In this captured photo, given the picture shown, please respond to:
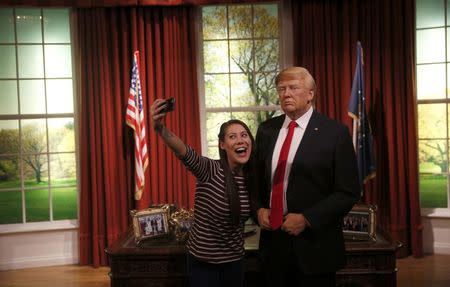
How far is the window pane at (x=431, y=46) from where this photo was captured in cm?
684

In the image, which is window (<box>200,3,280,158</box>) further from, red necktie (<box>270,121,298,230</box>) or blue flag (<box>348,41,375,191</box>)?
red necktie (<box>270,121,298,230</box>)

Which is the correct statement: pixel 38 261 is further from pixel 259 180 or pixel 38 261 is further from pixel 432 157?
pixel 432 157

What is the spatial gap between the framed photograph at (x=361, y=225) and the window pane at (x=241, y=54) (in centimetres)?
218

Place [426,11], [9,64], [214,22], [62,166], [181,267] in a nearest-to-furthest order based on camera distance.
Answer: [181,267]
[214,22]
[9,64]
[426,11]
[62,166]

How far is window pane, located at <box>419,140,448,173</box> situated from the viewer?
15.4 meters

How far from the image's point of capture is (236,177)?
2365 millimetres

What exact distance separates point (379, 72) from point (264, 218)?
3.08 m

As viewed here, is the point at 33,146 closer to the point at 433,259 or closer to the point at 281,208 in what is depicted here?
the point at 433,259

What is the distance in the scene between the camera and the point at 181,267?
325 cm

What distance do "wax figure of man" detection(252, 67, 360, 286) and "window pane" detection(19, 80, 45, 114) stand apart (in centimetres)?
1253

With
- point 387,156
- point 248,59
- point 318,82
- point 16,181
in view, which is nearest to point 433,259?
point 387,156

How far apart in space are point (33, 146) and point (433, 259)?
39.4 ft

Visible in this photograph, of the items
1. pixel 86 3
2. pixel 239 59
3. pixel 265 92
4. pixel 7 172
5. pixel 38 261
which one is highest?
pixel 86 3

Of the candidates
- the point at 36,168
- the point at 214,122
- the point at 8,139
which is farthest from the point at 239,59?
the point at 8,139
